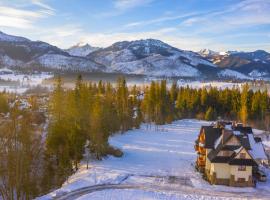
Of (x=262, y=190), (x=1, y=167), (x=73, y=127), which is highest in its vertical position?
(x=73, y=127)

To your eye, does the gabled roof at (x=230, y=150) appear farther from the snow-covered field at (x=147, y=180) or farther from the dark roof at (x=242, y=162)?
the snow-covered field at (x=147, y=180)

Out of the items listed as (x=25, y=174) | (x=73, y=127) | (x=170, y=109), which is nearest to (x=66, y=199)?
(x=25, y=174)

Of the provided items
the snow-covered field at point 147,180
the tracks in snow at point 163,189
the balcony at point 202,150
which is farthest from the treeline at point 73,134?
the balcony at point 202,150

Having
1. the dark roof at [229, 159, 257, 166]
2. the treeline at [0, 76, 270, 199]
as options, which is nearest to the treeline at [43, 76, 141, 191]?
the treeline at [0, 76, 270, 199]

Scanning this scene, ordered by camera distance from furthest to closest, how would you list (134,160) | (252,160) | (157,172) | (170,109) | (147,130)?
1. (170,109)
2. (147,130)
3. (134,160)
4. (157,172)
5. (252,160)

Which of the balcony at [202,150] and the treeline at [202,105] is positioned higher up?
the treeline at [202,105]

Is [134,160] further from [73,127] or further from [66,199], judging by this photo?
[66,199]
